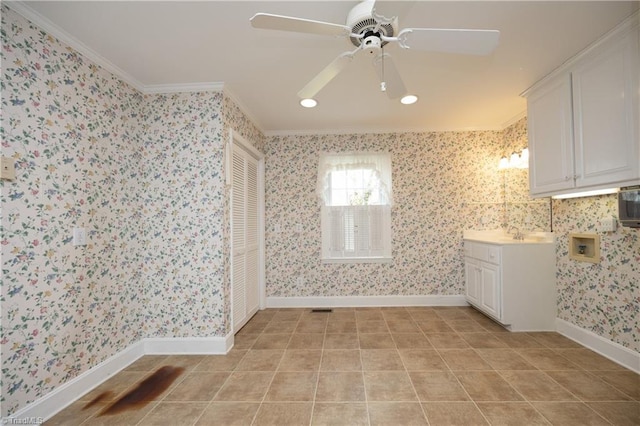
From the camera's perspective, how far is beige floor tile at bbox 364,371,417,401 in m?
1.96

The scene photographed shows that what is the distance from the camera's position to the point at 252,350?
2.74 m

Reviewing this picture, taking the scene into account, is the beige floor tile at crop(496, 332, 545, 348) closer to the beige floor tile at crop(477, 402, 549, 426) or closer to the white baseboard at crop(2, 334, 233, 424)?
the beige floor tile at crop(477, 402, 549, 426)

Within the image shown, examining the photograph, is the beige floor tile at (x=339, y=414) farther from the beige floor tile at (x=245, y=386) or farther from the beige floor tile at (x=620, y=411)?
the beige floor tile at (x=620, y=411)

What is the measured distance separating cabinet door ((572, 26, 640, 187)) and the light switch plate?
3897mm

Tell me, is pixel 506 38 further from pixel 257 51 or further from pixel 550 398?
pixel 550 398

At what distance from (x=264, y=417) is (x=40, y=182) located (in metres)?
2.02

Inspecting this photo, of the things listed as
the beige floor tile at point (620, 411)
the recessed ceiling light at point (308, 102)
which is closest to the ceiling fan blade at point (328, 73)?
the recessed ceiling light at point (308, 102)

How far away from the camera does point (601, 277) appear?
2.48 metres

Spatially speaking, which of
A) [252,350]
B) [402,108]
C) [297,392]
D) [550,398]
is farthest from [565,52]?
[252,350]

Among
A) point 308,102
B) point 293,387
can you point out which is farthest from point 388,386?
point 308,102

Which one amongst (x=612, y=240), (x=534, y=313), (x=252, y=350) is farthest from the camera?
(x=534, y=313)

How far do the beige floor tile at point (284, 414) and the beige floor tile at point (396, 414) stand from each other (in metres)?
0.40

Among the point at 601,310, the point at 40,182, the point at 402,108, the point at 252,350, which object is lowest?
the point at 252,350

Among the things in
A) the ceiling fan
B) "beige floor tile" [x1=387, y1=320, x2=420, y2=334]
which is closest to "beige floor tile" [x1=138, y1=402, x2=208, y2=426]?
"beige floor tile" [x1=387, y1=320, x2=420, y2=334]
